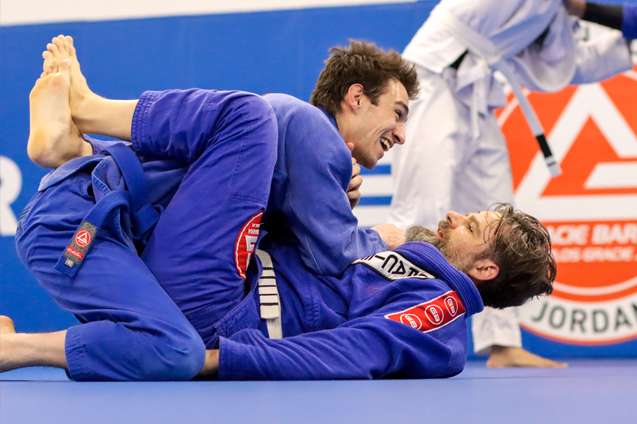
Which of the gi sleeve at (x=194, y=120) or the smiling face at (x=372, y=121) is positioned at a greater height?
the gi sleeve at (x=194, y=120)

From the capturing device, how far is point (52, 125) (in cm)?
236

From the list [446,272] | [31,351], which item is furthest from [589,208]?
[31,351]

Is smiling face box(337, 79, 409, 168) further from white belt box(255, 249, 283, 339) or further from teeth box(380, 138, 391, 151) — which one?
white belt box(255, 249, 283, 339)

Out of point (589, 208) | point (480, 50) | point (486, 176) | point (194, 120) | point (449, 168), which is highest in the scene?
point (194, 120)

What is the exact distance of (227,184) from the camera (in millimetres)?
2305

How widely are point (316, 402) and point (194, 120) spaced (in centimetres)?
87

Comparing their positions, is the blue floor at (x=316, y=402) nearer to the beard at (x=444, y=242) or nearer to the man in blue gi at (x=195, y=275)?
the man in blue gi at (x=195, y=275)

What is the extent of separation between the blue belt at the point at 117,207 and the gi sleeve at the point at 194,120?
0.17 feet

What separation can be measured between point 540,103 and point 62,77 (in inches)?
113

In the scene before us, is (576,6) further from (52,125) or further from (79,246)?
(79,246)

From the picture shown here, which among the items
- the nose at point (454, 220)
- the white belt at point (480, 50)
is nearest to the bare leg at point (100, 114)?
the nose at point (454, 220)

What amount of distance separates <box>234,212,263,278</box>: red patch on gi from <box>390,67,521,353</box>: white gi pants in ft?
6.38

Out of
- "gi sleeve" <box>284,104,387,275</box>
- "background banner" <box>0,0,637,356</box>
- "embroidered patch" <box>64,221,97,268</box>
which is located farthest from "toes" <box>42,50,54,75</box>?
"background banner" <box>0,0,637,356</box>

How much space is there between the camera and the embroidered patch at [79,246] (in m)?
2.23
